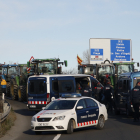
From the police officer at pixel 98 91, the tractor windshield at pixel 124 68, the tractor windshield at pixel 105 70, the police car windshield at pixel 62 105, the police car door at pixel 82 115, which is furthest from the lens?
the tractor windshield at pixel 124 68

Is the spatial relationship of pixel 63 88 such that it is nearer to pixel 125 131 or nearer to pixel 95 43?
pixel 125 131

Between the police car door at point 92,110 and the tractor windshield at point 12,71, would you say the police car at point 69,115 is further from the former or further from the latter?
the tractor windshield at point 12,71

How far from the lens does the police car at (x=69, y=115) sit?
13402mm

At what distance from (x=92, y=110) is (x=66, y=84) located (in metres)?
6.13

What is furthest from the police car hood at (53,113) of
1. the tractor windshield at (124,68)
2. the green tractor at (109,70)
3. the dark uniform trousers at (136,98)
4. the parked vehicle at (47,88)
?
the tractor windshield at (124,68)

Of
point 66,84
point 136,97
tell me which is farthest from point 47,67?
point 136,97

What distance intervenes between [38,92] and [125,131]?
796cm

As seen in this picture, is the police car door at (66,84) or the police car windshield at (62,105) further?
the police car door at (66,84)

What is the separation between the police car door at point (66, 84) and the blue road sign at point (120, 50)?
724 inches

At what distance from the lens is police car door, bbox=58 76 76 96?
2075cm

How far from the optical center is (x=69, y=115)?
13.6 m

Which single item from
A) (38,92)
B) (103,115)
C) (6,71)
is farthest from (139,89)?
(6,71)

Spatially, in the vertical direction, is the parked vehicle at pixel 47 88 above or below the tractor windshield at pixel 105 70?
below

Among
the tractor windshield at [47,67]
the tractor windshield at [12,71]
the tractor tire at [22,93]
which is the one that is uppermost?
the tractor windshield at [47,67]
